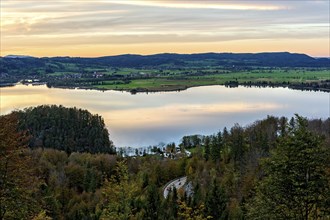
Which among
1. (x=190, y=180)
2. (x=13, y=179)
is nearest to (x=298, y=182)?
(x=13, y=179)

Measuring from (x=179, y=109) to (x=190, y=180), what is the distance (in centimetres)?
4120

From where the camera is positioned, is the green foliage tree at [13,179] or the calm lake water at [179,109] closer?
the green foliage tree at [13,179]

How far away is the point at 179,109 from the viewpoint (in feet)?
239

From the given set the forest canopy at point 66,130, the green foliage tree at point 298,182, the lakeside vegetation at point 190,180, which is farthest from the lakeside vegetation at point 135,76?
the green foliage tree at point 298,182

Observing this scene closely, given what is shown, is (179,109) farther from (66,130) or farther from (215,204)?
(215,204)

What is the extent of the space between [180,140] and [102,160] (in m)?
15.4

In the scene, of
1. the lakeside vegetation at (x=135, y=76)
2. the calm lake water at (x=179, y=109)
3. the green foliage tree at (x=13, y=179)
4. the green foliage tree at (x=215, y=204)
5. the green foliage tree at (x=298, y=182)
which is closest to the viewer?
the green foliage tree at (x=13, y=179)

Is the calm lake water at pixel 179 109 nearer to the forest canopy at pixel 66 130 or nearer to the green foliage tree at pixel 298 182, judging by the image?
the forest canopy at pixel 66 130

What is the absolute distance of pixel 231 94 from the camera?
314 ft

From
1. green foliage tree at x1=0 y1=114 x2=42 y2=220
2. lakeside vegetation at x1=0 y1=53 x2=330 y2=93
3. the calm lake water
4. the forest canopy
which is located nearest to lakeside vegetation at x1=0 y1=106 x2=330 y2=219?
green foliage tree at x1=0 y1=114 x2=42 y2=220

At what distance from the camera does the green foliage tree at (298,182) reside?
7.40 meters

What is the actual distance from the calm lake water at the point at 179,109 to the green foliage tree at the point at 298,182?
4074cm

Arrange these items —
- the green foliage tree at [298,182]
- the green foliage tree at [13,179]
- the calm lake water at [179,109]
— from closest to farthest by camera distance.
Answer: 1. the green foliage tree at [13,179]
2. the green foliage tree at [298,182]
3. the calm lake water at [179,109]

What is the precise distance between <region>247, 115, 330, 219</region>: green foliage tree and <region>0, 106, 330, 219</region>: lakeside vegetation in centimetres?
2
